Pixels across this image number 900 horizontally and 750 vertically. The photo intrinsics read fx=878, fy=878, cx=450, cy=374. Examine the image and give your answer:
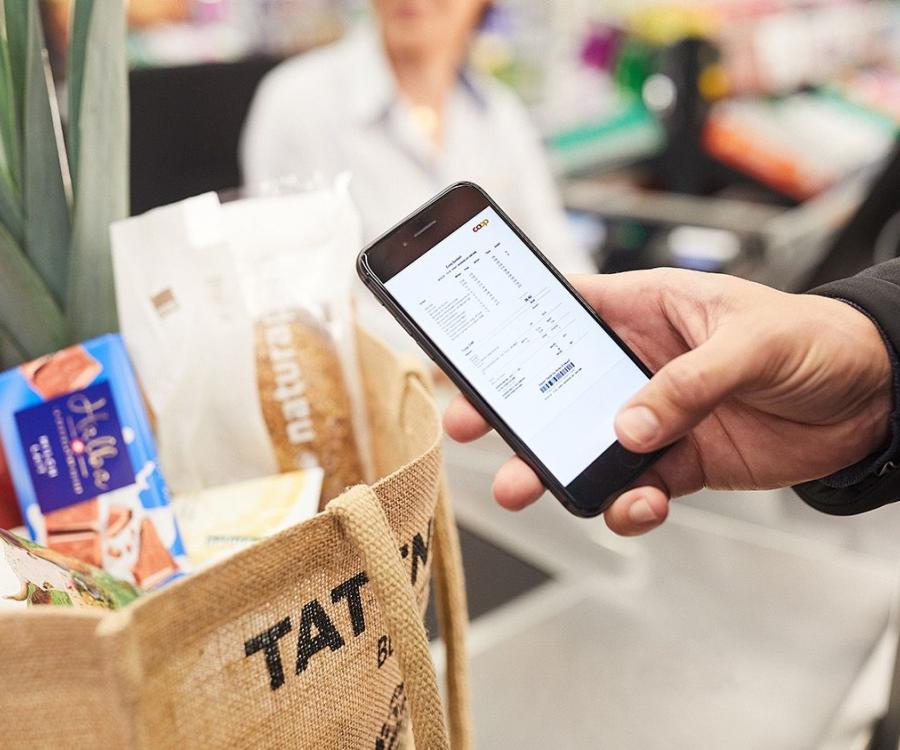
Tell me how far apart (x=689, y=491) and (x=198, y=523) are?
1.08ft

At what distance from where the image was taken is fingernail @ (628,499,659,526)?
0.54m

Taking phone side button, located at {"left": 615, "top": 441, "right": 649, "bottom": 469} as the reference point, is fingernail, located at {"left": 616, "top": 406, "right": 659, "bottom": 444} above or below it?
above

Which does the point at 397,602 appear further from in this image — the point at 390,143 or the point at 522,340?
the point at 390,143

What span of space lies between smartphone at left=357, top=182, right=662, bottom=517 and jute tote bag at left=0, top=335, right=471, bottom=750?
0.35 feet

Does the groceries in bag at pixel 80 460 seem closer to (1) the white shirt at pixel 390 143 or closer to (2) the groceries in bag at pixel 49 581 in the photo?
(2) the groceries in bag at pixel 49 581

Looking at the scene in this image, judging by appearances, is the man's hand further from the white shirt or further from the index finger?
the white shirt

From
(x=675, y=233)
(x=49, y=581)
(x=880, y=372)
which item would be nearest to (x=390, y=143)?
(x=675, y=233)

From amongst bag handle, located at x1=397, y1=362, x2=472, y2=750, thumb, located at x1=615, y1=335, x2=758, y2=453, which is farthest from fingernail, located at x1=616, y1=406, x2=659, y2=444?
bag handle, located at x1=397, y1=362, x2=472, y2=750

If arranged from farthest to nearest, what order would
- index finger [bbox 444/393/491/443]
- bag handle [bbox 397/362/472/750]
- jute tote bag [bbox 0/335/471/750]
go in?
index finger [bbox 444/393/491/443] < bag handle [bbox 397/362/472/750] < jute tote bag [bbox 0/335/471/750]

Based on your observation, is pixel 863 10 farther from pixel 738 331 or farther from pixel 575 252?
pixel 738 331

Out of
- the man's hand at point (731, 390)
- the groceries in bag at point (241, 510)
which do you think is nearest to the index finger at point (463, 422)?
the man's hand at point (731, 390)

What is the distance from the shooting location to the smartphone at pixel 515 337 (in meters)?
0.52

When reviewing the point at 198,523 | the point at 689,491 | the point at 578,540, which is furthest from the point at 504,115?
the point at 198,523

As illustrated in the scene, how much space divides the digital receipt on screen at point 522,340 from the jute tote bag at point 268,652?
0.35 feet
